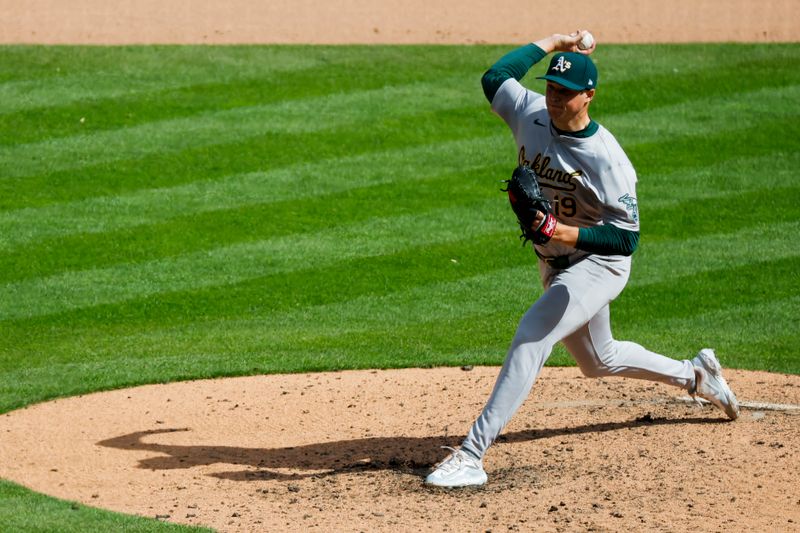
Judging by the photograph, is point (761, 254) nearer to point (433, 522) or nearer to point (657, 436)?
point (657, 436)

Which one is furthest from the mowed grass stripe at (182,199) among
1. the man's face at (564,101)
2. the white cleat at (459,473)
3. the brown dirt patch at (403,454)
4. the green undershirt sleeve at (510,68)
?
the man's face at (564,101)

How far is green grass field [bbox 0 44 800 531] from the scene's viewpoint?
27.3 ft

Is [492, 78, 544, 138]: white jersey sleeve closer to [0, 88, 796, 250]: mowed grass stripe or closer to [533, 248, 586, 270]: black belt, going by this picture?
[533, 248, 586, 270]: black belt

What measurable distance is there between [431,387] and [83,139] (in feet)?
19.0

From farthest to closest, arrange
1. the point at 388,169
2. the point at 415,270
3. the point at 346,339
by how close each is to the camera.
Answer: the point at 388,169 → the point at 415,270 → the point at 346,339

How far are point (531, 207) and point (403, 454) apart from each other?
1.62m

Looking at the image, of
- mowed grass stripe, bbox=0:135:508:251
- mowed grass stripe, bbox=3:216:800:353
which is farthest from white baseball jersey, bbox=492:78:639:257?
mowed grass stripe, bbox=0:135:508:251

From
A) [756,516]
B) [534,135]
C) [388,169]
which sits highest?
[534,135]

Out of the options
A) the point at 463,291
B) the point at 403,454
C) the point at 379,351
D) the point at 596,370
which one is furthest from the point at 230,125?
the point at 596,370

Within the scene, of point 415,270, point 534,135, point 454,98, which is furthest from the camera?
point 454,98

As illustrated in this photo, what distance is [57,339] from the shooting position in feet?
27.9

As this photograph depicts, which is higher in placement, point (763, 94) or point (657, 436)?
point (763, 94)

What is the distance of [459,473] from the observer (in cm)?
559

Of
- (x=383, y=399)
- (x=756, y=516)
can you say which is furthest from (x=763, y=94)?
(x=756, y=516)
